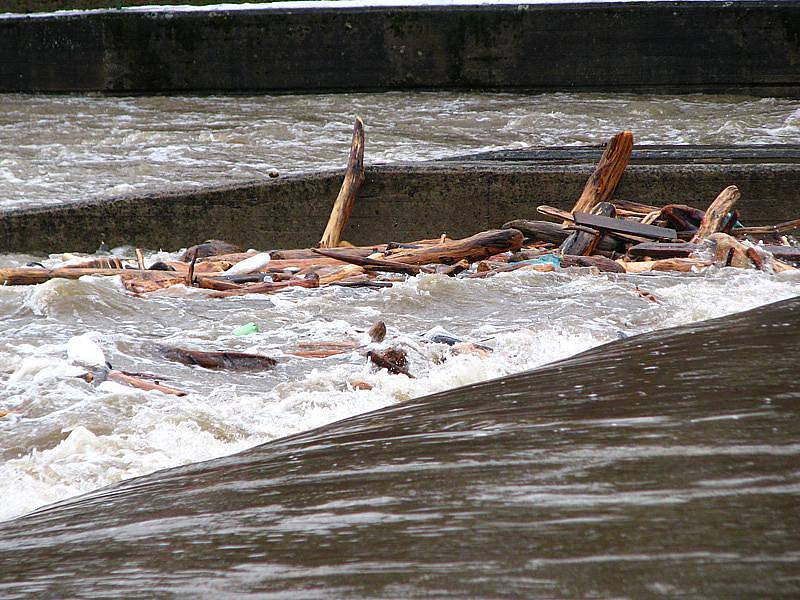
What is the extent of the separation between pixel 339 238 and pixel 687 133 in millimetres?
6275

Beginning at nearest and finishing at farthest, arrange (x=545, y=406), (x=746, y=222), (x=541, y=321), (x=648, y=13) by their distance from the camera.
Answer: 1. (x=545, y=406)
2. (x=541, y=321)
3. (x=746, y=222)
4. (x=648, y=13)

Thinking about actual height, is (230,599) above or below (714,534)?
below

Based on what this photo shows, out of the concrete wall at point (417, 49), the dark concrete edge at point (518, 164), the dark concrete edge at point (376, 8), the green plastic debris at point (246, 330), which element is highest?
the dark concrete edge at point (376, 8)

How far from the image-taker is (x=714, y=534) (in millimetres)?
1752

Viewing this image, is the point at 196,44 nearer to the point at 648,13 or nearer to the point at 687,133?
the point at 648,13

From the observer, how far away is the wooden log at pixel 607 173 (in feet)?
22.8

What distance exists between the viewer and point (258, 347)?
14.9 ft

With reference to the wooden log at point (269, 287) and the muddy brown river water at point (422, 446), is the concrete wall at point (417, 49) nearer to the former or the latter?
the muddy brown river water at point (422, 446)

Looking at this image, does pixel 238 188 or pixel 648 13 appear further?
pixel 648 13

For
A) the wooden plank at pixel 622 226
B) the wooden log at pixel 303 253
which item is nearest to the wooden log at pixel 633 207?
the wooden plank at pixel 622 226

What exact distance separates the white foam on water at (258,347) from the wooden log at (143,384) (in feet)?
0.20

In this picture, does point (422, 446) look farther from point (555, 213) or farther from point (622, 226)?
point (555, 213)

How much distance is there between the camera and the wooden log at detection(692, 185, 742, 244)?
635 cm

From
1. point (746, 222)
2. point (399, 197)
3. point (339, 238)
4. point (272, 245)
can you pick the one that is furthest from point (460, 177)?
point (746, 222)
